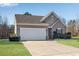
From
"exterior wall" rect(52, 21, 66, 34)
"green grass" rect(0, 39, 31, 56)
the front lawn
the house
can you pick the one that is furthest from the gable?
"green grass" rect(0, 39, 31, 56)

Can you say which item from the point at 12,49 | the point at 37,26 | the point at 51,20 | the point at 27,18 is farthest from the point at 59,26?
the point at 12,49

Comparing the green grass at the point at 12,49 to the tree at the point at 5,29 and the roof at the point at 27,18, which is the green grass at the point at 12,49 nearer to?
the tree at the point at 5,29

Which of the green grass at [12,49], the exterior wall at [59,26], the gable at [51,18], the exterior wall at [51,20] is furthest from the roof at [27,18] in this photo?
the green grass at [12,49]

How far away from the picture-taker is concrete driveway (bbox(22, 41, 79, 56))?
1098 cm

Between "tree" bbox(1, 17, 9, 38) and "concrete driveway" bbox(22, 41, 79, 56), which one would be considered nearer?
"concrete driveway" bbox(22, 41, 79, 56)

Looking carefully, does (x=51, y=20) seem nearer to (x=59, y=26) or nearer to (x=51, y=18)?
(x=51, y=18)

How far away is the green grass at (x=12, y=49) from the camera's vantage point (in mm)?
10914

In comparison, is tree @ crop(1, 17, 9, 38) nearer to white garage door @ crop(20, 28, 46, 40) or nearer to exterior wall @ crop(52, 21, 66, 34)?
white garage door @ crop(20, 28, 46, 40)

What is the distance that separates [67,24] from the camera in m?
11.2

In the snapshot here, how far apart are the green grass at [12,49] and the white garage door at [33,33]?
0.33 meters

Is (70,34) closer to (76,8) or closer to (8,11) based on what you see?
(76,8)

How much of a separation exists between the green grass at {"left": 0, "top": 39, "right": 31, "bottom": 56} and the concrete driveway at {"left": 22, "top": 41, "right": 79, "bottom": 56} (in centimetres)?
14

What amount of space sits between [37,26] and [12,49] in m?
0.98

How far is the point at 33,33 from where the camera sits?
1171 centimetres
